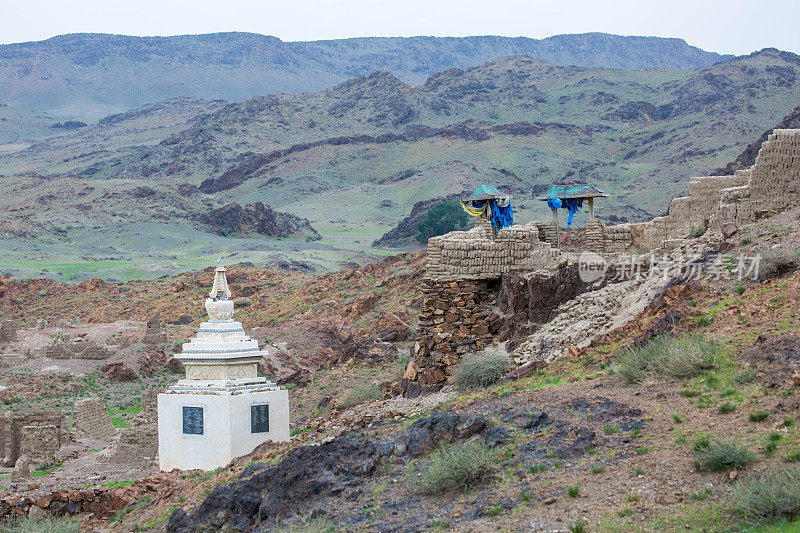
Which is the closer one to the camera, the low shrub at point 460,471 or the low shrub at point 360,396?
the low shrub at point 460,471

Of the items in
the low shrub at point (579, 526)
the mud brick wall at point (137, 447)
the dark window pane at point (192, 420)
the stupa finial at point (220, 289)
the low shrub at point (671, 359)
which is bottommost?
the mud brick wall at point (137, 447)

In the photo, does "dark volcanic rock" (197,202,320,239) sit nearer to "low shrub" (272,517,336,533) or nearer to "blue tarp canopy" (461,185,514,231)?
"blue tarp canopy" (461,185,514,231)

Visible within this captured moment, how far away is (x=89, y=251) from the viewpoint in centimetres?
8200

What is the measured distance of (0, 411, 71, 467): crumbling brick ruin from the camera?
20859 mm

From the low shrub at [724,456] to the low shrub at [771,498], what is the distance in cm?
45

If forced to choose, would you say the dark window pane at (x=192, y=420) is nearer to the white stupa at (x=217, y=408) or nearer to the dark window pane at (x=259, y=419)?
the white stupa at (x=217, y=408)

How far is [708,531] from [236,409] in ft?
35.1

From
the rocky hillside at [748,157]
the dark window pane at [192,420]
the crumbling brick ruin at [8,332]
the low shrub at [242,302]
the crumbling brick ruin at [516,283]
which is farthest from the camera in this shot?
the rocky hillside at [748,157]

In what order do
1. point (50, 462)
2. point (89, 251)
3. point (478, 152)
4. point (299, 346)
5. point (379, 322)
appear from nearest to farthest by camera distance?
point (50, 462) → point (379, 322) → point (299, 346) → point (89, 251) → point (478, 152)

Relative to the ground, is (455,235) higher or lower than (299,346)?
higher

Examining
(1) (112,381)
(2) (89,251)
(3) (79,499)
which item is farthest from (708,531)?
(2) (89,251)

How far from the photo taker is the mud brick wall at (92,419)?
24266mm

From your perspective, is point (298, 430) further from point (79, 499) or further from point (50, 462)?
point (50, 462)

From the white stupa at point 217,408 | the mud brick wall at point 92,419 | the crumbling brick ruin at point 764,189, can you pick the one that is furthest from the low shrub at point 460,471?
the mud brick wall at point 92,419
